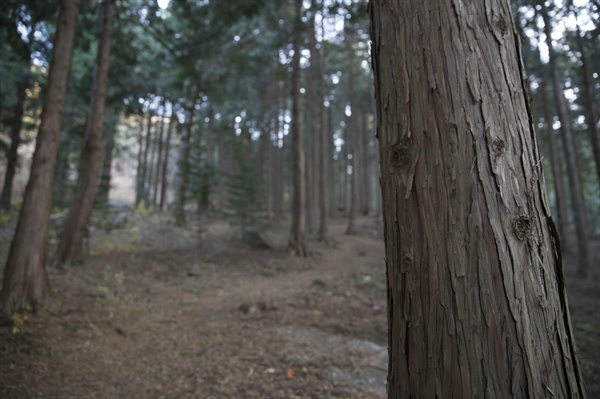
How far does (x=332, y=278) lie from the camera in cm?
960

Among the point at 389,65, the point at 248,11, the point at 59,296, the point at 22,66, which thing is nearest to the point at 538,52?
the point at 248,11

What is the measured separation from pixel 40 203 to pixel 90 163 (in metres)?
3.28

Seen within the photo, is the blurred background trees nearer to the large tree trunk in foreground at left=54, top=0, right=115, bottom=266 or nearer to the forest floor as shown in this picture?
the large tree trunk in foreground at left=54, top=0, right=115, bottom=266

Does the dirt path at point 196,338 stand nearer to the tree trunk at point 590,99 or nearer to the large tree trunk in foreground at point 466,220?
the large tree trunk in foreground at point 466,220

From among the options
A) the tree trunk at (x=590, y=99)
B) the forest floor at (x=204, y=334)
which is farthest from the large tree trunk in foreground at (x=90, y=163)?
the tree trunk at (x=590, y=99)

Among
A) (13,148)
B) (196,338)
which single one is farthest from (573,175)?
(13,148)

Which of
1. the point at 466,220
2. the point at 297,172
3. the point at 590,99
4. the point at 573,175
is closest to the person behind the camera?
the point at 466,220

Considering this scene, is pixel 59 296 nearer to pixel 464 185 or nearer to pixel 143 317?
pixel 143 317

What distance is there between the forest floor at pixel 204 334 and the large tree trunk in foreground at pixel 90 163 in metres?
0.64

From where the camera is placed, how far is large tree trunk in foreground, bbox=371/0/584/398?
1199 mm

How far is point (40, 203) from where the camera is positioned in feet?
17.0

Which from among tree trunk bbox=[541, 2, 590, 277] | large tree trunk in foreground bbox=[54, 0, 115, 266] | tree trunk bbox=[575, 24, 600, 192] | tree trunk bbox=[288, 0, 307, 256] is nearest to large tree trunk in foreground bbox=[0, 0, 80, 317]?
large tree trunk in foreground bbox=[54, 0, 115, 266]

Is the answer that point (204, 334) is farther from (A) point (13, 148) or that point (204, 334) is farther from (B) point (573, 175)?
(A) point (13, 148)

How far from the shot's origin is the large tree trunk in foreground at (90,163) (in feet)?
26.7
